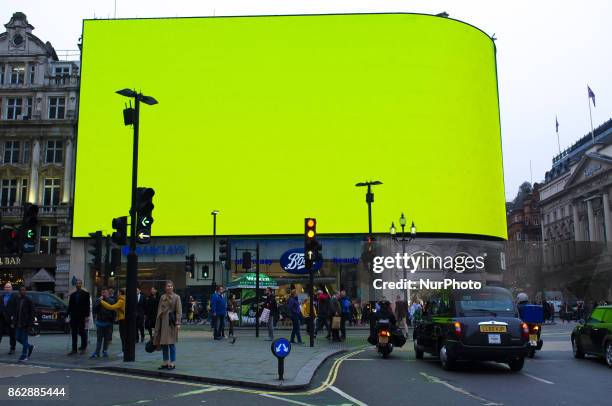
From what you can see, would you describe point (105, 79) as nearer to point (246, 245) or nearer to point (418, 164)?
point (246, 245)

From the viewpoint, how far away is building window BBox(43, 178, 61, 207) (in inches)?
1962

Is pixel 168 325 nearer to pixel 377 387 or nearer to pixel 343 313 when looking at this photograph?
pixel 377 387

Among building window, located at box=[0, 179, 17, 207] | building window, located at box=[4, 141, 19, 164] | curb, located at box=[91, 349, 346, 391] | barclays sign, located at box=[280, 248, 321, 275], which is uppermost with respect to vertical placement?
building window, located at box=[4, 141, 19, 164]

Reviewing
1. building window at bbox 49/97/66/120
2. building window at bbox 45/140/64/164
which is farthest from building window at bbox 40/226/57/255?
building window at bbox 49/97/66/120

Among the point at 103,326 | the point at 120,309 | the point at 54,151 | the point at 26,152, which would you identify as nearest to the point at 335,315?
the point at 120,309

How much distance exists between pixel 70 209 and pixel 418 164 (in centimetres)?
2775

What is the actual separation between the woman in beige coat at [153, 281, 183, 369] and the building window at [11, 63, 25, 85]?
44.9 meters

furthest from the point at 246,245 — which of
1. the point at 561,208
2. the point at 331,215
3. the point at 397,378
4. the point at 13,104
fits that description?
the point at 561,208

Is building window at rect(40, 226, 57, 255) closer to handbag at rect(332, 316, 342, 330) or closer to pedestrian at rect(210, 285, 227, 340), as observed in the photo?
pedestrian at rect(210, 285, 227, 340)

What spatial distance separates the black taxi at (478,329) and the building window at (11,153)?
4474 centimetres

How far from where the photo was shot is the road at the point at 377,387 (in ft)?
31.5

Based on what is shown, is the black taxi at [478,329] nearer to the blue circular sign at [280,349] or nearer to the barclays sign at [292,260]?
the blue circular sign at [280,349]

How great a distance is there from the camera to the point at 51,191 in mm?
50031

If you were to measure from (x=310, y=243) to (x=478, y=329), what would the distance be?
7269mm
